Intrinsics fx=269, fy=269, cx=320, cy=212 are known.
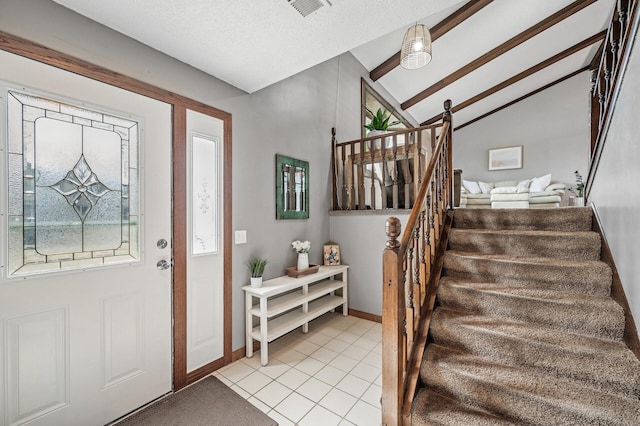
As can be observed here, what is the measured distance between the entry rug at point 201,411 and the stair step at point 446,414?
2.86ft

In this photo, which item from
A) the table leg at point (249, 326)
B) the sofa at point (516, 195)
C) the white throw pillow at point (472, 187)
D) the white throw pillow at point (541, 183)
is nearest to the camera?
the table leg at point (249, 326)

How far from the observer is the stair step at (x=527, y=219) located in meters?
2.16

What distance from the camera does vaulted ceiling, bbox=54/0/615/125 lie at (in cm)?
154

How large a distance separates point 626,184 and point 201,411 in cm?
288

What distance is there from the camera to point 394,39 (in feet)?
13.5

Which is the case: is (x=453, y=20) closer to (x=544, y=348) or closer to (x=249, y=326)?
(x=544, y=348)

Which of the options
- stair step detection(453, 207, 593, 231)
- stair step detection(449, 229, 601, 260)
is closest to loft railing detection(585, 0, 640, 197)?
stair step detection(453, 207, 593, 231)

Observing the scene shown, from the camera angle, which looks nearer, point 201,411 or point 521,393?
point 521,393

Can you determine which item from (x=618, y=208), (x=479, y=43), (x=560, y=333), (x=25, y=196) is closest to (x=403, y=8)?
(x=618, y=208)

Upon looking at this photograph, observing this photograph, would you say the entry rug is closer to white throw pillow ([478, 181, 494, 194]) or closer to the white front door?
the white front door

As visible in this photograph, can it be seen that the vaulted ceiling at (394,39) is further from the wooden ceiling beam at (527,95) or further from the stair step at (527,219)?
the stair step at (527,219)

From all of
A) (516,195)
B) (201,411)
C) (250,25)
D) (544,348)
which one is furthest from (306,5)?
(516,195)

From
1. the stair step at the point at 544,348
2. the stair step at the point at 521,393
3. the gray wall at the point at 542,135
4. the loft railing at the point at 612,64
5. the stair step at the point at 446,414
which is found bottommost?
the stair step at the point at 446,414

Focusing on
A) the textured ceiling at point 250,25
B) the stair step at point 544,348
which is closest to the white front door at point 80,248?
the textured ceiling at point 250,25
